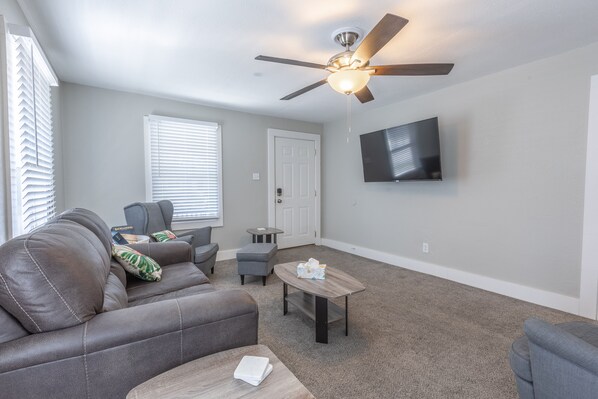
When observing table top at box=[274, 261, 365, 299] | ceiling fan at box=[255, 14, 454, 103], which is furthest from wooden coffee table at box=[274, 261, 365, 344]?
ceiling fan at box=[255, 14, 454, 103]

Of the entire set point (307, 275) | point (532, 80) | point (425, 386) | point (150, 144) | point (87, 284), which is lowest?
point (425, 386)

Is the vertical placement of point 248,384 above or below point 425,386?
above

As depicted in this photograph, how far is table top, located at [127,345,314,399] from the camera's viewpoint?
36.9 inches

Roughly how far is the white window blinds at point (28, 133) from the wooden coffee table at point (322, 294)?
192 centimetres

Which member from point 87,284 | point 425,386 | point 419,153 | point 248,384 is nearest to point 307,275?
point 425,386

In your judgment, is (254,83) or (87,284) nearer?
(87,284)

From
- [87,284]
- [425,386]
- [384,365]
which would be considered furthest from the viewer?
[384,365]

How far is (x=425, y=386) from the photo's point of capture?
1668 millimetres

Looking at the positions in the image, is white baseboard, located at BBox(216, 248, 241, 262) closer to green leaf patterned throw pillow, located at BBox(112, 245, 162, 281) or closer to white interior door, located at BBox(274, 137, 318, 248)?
white interior door, located at BBox(274, 137, 318, 248)

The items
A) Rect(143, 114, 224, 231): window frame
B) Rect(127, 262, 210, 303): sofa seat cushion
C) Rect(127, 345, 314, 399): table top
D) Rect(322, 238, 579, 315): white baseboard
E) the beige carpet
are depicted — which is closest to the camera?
Rect(127, 345, 314, 399): table top

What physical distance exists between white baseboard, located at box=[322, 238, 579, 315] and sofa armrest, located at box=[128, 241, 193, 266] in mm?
2879

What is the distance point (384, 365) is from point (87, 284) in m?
1.80

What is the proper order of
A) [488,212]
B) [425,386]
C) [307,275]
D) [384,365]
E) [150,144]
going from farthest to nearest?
[150,144], [488,212], [307,275], [384,365], [425,386]

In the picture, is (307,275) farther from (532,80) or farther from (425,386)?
(532,80)
